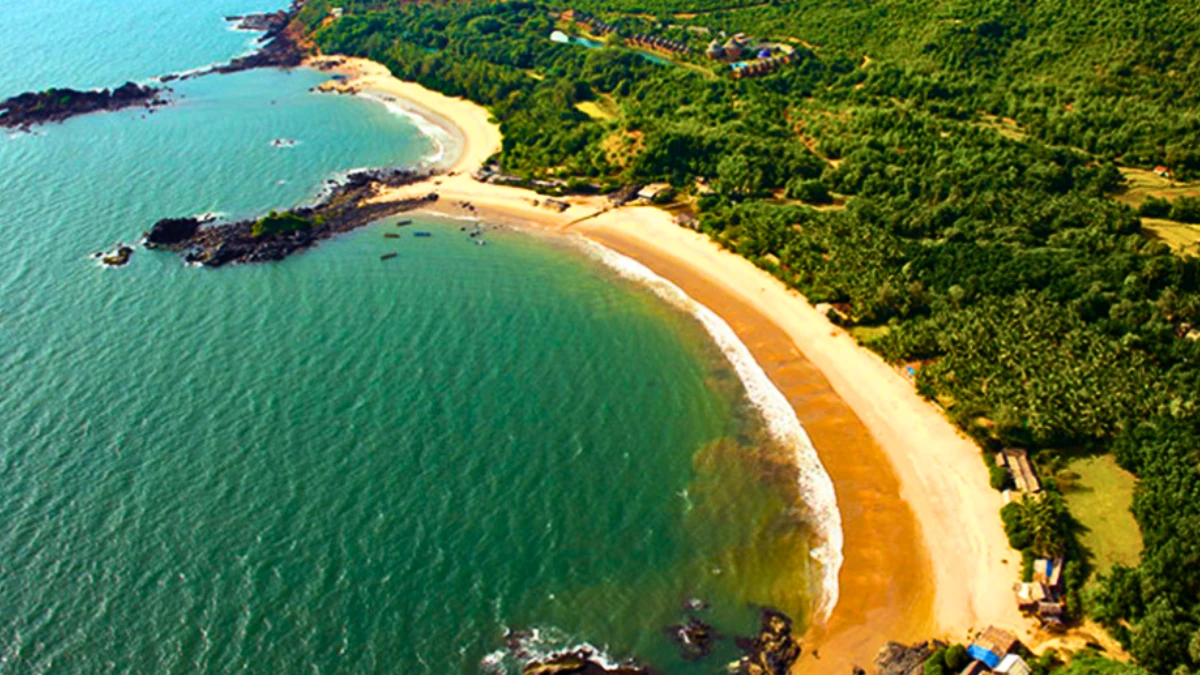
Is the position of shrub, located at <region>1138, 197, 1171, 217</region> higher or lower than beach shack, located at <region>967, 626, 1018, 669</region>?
higher

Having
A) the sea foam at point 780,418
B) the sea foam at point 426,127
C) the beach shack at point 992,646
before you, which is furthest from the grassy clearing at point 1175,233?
the sea foam at point 426,127

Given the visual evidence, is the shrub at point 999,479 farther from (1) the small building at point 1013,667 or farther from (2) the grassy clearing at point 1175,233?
(2) the grassy clearing at point 1175,233

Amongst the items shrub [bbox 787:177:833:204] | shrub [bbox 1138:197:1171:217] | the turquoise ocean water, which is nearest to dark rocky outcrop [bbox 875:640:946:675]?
the turquoise ocean water

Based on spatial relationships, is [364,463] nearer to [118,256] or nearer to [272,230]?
[272,230]

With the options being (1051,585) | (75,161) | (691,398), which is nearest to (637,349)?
(691,398)

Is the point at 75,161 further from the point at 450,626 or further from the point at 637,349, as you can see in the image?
the point at 450,626

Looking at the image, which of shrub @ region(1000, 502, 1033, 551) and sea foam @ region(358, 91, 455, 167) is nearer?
shrub @ region(1000, 502, 1033, 551)

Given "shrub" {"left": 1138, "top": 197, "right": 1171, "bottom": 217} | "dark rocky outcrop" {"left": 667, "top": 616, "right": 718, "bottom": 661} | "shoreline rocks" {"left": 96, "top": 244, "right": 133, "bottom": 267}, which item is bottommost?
"dark rocky outcrop" {"left": 667, "top": 616, "right": 718, "bottom": 661}

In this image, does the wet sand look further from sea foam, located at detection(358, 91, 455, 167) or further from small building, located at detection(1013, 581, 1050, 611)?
sea foam, located at detection(358, 91, 455, 167)

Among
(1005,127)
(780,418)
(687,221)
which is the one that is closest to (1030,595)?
(780,418)
